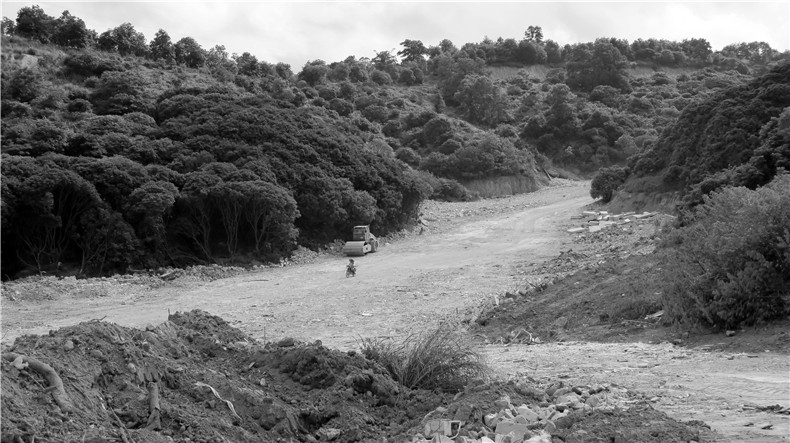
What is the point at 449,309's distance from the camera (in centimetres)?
1900

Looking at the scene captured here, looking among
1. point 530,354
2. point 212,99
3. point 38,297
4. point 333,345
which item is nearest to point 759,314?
point 530,354

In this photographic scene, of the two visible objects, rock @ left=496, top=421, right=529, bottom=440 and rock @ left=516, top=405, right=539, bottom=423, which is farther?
rock @ left=516, top=405, right=539, bottom=423

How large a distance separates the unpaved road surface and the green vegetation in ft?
9.16

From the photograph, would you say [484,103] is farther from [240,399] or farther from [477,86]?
[240,399]

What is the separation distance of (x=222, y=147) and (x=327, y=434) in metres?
27.4

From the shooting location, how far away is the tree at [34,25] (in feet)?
180

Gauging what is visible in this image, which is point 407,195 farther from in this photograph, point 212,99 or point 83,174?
point 83,174

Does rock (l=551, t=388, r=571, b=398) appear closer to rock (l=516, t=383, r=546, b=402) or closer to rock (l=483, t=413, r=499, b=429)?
rock (l=516, t=383, r=546, b=402)

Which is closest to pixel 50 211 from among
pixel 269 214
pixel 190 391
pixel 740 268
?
pixel 269 214

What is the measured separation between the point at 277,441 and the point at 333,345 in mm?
7443

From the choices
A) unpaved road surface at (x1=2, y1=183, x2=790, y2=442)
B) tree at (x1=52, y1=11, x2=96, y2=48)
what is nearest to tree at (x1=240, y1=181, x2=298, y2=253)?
unpaved road surface at (x1=2, y1=183, x2=790, y2=442)

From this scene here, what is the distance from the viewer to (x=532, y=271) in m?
24.5

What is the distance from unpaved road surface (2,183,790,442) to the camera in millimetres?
8125

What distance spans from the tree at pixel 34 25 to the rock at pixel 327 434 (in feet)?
183
